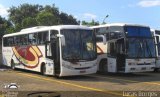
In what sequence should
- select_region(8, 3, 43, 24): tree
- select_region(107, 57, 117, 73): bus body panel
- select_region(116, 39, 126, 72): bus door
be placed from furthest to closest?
select_region(8, 3, 43, 24): tree, select_region(107, 57, 117, 73): bus body panel, select_region(116, 39, 126, 72): bus door

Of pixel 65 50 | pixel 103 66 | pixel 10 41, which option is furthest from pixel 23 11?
pixel 65 50

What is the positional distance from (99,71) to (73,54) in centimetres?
502

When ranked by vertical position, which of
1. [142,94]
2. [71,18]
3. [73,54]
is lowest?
[142,94]

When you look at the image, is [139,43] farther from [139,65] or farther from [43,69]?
[43,69]

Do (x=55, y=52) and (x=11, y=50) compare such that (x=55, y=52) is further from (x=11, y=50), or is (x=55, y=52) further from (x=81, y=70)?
(x=11, y=50)

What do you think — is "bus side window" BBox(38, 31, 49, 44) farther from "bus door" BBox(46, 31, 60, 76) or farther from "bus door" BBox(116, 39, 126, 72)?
"bus door" BBox(116, 39, 126, 72)

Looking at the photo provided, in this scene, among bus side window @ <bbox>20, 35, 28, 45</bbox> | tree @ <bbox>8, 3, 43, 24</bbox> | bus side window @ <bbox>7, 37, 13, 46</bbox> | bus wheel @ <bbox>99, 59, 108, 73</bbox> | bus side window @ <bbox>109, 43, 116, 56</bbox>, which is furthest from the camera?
tree @ <bbox>8, 3, 43, 24</bbox>

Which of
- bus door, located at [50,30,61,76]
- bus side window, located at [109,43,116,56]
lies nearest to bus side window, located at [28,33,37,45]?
bus door, located at [50,30,61,76]

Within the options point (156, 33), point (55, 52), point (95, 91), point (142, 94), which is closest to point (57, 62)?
point (55, 52)

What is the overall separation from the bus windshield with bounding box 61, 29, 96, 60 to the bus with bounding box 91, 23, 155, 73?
1.89 metres

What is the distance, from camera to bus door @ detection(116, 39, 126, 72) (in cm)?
2252

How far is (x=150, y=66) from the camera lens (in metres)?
23.3

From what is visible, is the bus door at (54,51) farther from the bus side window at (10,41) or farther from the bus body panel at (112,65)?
the bus side window at (10,41)

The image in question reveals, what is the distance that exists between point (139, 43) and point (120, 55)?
1331mm
